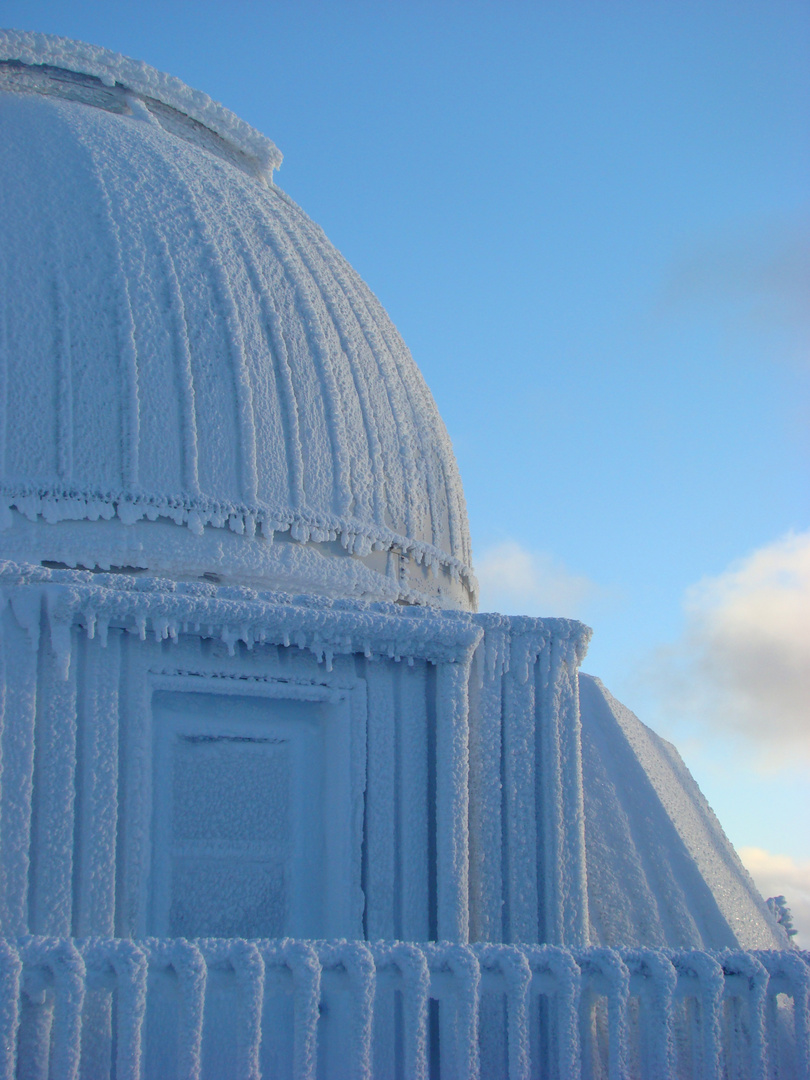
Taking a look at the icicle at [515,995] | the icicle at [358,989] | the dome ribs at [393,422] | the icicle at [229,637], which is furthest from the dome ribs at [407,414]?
the icicle at [358,989]

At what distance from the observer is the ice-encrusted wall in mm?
3361

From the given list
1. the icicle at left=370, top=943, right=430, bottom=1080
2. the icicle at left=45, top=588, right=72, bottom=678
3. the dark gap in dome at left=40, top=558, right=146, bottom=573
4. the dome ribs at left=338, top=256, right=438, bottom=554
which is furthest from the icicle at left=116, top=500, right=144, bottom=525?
the icicle at left=370, top=943, right=430, bottom=1080

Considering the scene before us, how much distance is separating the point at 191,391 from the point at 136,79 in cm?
311

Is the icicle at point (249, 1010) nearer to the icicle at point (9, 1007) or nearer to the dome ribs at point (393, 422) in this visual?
the icicle at point (9, 1007)

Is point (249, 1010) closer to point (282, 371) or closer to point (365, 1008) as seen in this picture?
point (365, 1008)

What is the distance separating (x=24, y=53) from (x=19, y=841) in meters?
5.05

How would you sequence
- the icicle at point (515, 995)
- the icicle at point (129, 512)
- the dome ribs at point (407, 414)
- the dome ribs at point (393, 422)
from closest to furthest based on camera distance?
the icicle at point (515, 995), the icicle at point (129, 512), the dome ribs at point (393, 422), the dome ribs at point (407, 414)

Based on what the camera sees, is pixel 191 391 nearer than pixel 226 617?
No

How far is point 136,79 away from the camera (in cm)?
629

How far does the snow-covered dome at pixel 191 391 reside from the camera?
13.6 feet

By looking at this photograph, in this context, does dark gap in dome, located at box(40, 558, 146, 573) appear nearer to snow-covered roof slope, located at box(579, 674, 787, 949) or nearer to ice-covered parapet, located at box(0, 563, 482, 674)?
ice-covered parapet, located at box(0, 563, 482, 674)

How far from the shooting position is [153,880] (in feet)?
11.5

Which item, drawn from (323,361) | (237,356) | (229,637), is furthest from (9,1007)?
(323,361)

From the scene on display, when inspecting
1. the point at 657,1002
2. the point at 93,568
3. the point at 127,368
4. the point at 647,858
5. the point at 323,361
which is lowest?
the point at 657,1002
